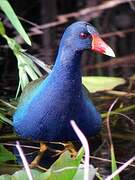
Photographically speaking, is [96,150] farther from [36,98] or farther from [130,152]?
[36,98]

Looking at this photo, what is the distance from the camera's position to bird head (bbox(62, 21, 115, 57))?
2.73 meters

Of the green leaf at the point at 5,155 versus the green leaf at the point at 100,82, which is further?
the green leaf at the point at 100,82

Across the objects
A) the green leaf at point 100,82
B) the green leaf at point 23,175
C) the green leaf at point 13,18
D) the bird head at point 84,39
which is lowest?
the green leaf at point 23,175

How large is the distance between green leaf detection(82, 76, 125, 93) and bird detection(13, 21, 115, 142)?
887mm

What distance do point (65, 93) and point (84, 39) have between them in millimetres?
249

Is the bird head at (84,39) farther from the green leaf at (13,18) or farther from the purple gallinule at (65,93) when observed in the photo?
the green leaf at (13,18)

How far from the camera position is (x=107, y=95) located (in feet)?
12.1

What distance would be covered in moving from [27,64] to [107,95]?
2.61 feet

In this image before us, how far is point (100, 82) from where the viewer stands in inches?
150

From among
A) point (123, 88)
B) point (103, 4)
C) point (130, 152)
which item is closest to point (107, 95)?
point (123, 88)

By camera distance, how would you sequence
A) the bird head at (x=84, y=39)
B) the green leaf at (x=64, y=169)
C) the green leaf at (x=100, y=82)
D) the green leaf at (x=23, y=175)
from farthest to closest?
the green leaf at (x=100, y=82)
the bird head at (x=84, y=39)
the green leaf at (x=23, y=175)
the green leaf at (x=64, y=169)

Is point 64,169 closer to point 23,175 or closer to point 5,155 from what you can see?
point 23,175

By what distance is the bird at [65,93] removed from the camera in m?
2.74

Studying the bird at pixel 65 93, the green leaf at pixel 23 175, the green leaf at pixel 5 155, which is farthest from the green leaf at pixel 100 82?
the green leaf at pixel 23 175
